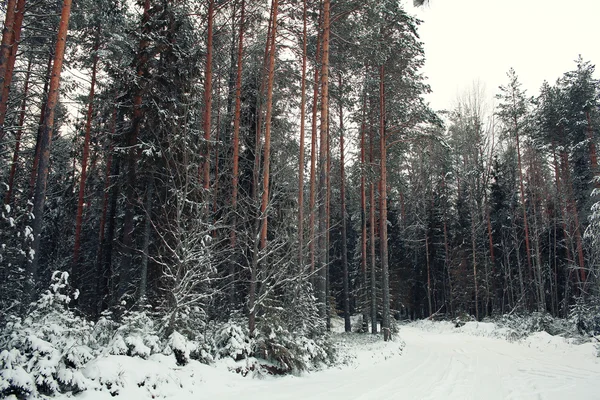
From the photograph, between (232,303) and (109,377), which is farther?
(232,303)

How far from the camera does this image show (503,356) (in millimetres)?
12688

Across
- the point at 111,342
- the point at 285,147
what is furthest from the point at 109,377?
the point at 285,147

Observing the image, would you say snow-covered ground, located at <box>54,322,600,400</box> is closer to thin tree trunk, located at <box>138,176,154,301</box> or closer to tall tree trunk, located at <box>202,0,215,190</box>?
thin tree trunk, located at <box>138,176,154,301</box>

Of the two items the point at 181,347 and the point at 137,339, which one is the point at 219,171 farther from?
the point at 137,339

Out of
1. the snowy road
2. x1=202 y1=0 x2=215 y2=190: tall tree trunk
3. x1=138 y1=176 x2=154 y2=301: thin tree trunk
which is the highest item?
x1=202 y1=0 x2=215 y2=190: tall tree trunk

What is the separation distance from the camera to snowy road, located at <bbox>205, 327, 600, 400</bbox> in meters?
6.41

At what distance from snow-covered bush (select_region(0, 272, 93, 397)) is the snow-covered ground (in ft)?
1.05

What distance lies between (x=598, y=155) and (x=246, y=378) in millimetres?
23826

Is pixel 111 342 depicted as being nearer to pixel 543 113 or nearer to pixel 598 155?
pixel 598 155

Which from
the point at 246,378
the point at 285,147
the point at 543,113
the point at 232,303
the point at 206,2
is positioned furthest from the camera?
the point at 543,113

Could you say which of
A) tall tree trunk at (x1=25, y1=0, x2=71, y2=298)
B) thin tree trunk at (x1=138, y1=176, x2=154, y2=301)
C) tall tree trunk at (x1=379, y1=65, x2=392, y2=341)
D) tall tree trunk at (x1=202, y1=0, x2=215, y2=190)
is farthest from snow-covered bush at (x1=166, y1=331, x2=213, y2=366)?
tall tree trunk at (x1=379, y1=65, x2=392, y2=341)

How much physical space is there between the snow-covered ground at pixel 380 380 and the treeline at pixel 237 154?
1.41 meters

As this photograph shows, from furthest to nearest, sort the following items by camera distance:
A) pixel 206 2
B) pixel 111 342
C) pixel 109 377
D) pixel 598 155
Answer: pixel 598 155
pixel 206 2
pixel 111 342
pixel 109 377

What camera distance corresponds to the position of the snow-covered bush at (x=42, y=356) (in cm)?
443
